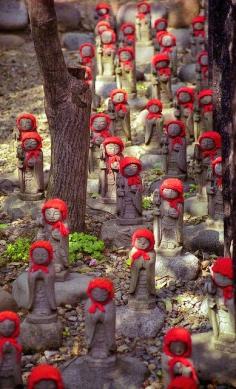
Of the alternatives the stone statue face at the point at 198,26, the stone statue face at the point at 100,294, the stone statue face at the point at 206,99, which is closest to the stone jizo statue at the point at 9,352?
the stone statue face at the point at 100,294

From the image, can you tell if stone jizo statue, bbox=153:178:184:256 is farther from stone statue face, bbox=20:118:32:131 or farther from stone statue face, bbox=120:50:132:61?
stone statue face, bbox=120:50:132:61

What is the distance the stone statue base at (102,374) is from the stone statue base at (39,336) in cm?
45

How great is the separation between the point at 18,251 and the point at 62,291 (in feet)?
3.64

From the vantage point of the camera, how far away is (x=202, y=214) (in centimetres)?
1042

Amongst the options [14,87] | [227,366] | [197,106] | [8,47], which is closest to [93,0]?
[8,47]

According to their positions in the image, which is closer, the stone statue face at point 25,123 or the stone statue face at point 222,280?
the stone statue face at point 222,280

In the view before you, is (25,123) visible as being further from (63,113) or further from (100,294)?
(100,294)

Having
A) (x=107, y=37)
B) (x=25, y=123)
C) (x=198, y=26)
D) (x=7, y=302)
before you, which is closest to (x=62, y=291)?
(x=7, y=302)

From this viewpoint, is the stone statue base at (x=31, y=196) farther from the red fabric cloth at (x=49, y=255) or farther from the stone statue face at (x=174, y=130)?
the red fabric cloth at (x=49, y=255)

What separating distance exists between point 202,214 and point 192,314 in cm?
208

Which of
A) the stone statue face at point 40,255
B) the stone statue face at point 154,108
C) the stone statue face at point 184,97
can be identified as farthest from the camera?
the stone statue face at point 184,97

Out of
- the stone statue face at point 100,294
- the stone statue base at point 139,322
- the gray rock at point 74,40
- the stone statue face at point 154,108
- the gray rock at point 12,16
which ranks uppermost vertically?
the gray rock at point 12,16

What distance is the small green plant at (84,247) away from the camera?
9.48 metres

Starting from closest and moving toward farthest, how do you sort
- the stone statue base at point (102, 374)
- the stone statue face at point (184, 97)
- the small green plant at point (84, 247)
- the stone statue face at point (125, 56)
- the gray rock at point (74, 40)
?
the stone statue base at point (102, 374) → the small green plant at point (84, 247) → the stone statue face at point (184, 97) → the stone statue face at point (125, 56) → the gray rock at point (74, 40)
